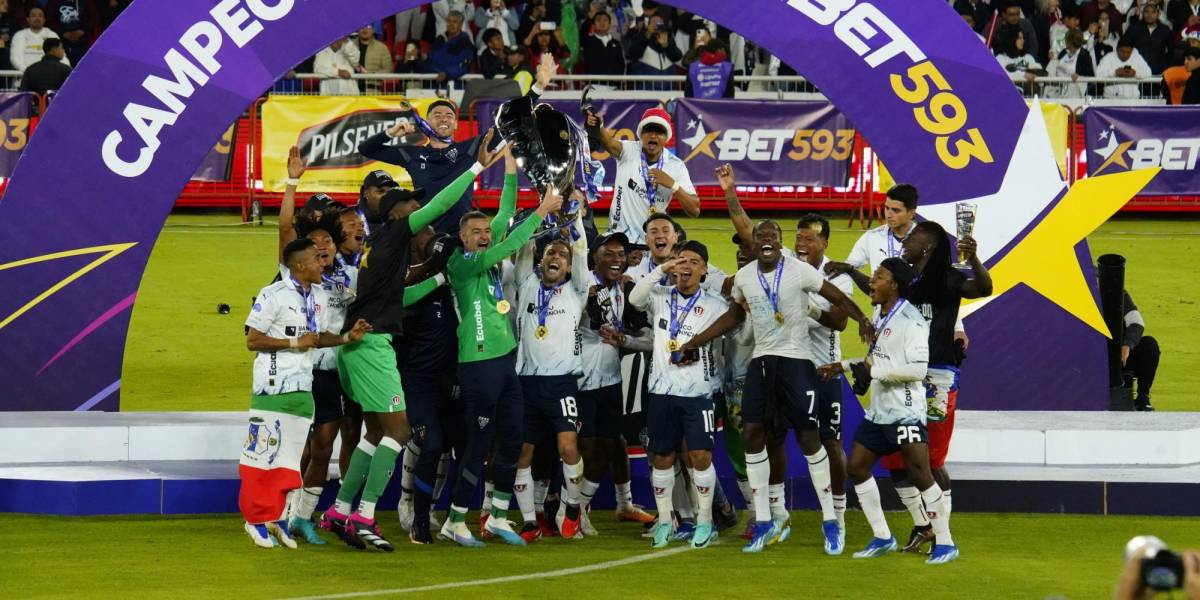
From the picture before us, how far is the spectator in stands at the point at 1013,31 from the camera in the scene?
26.4 m

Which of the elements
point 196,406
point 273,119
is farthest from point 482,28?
point 196,406

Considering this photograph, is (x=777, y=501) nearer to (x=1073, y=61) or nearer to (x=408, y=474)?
(x=408, y=474)

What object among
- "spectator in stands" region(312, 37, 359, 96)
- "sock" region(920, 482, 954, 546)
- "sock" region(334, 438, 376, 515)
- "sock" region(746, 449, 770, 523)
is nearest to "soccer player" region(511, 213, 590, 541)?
"sock" region(334, 438, 376, 515)

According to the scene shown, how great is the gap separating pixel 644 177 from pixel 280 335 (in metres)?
3.15

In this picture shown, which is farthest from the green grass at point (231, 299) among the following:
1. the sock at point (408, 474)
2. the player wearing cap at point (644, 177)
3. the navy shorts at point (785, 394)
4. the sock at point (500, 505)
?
the navy shorts at point (785, 394)

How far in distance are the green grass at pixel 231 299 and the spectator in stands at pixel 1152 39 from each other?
378 centimetres

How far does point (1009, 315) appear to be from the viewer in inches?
519

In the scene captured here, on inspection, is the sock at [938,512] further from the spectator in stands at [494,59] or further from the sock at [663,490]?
the spectator in stands at [494,59]

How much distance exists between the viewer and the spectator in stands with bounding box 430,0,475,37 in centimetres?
2695

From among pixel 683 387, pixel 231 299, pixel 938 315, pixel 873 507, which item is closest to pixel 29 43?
pixel 231 299

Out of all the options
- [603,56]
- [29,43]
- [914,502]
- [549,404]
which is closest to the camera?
[914,502]

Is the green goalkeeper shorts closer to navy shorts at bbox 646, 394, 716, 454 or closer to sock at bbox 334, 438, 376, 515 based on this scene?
sock at bbox 334, 438, 376, 515

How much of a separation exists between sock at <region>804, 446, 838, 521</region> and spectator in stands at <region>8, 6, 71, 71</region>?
16449mm

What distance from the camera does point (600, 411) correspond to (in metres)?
11.5
